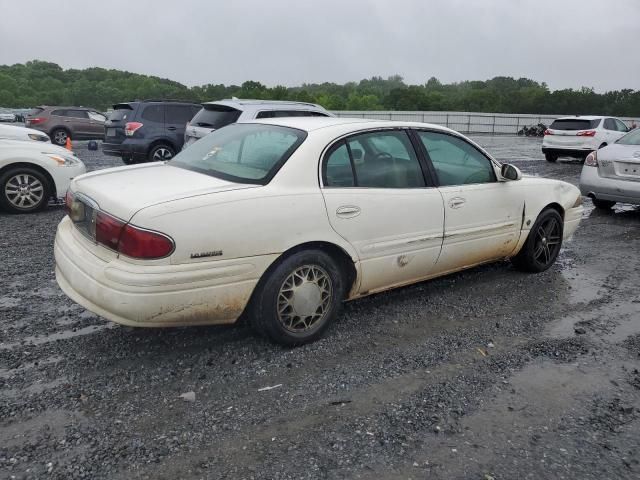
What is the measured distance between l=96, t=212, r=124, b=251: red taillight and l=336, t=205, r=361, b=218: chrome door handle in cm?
138

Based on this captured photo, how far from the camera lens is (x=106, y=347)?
3.64 metres

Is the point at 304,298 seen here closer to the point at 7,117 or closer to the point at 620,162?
the point at 620,162

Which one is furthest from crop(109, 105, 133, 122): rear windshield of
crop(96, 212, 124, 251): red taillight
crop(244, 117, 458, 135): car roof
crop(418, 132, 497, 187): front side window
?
crop(96, 212, 124, 251): red taillight

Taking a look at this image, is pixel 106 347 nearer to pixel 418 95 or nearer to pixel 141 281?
pixel 141 281

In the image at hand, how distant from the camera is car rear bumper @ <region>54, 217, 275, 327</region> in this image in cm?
305

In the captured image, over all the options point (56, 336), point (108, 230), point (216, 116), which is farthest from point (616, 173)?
point (56, 336)

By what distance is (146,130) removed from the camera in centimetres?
1267

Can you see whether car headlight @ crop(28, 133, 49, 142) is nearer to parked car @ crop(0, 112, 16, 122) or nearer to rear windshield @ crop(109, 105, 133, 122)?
rear windshield @ crop(109, 105, 133, 122)

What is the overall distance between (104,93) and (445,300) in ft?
204

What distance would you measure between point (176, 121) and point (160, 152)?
0.86 meters

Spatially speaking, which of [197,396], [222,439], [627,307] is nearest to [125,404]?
[197,396]

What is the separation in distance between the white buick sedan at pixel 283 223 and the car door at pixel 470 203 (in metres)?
0.01

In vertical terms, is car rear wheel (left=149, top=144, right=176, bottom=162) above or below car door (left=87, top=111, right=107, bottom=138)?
below

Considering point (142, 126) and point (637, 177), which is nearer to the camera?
point (637, 177)
